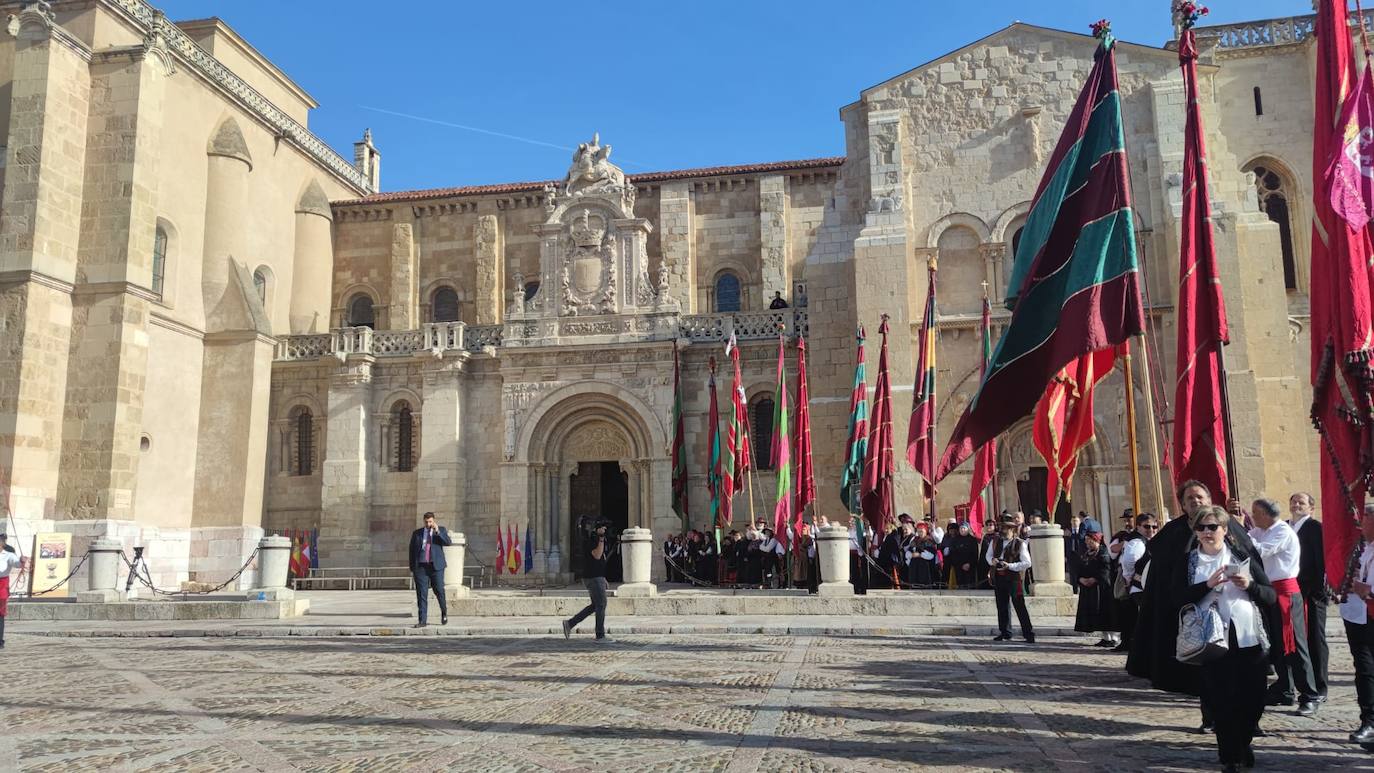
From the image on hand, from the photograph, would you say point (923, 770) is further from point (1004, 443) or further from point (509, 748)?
point (1004, 443)

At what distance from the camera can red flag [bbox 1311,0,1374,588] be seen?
22.2 ft

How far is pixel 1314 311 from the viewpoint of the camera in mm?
7543

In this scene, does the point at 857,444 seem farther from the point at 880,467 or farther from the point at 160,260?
the point at 160,260

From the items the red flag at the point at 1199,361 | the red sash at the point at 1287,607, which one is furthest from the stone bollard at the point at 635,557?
the red sash at the point at 1287,607

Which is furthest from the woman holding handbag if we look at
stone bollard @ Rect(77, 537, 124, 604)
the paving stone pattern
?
stone bollard @ Rect(77, 537, 124, 604)

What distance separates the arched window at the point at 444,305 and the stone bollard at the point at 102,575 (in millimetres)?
13934

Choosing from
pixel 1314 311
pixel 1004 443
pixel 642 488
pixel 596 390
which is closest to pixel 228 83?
pixel 596 390

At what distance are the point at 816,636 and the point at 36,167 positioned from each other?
20.0 metres

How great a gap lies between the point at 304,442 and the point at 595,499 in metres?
8.63

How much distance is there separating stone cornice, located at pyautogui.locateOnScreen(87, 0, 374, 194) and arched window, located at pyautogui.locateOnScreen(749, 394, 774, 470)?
16.8 meters

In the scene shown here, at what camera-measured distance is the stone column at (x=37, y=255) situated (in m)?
20.9

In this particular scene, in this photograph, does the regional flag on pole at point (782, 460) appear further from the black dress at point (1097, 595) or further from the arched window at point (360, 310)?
the arched window at point (360, 310)

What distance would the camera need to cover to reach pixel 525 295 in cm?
2997

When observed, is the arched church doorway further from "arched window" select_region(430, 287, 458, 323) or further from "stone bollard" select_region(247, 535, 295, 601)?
"stone bollard" select_region(247, 535, 295, 601)
